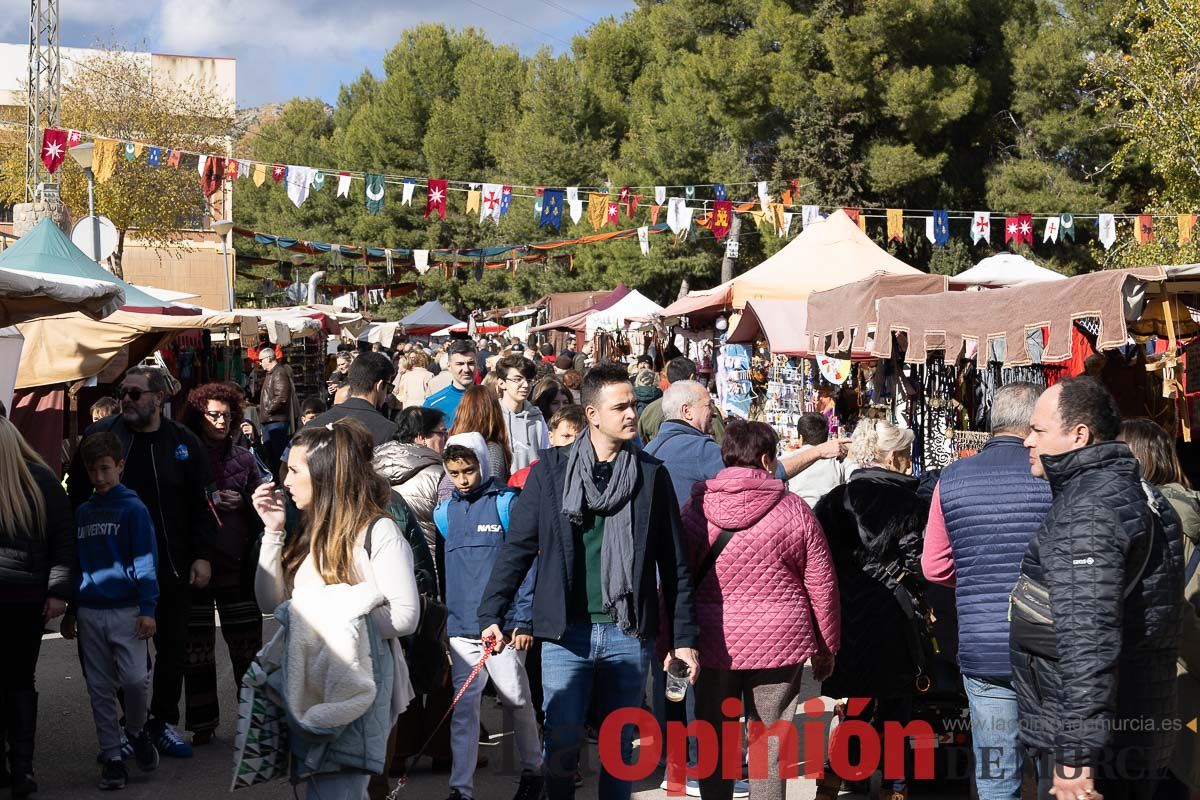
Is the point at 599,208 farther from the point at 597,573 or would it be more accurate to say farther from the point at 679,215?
the point at 597,573

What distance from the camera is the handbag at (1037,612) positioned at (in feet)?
11.2

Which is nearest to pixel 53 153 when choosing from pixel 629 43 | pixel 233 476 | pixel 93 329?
pixel 93 329

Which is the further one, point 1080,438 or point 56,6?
point 56,6

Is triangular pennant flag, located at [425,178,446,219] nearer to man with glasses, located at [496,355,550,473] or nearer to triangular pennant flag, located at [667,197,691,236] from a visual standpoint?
triangular pennant flag, located at [667,197,691,236]

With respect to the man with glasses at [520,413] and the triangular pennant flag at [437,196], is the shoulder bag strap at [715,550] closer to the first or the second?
the man with glasses at [520,413]

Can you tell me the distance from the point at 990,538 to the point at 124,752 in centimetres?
402

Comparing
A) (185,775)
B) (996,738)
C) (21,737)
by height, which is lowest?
(185,775)

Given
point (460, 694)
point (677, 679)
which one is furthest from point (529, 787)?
point (677, 679)

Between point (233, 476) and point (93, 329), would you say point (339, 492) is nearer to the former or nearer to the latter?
point (233, 476)

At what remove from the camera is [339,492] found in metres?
3.82

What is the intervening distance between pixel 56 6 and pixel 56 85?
4.98 ft

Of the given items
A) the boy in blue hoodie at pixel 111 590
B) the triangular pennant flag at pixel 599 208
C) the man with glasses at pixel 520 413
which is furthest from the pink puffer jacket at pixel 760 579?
the triangular pennant flag at pixel 599 208

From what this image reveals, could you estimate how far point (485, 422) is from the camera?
6609mm

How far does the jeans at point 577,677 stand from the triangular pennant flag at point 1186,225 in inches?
694
